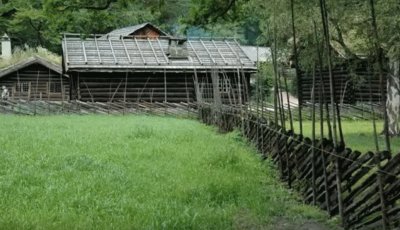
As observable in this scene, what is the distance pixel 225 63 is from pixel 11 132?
17.2m

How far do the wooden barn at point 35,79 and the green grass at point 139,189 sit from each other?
21.5m

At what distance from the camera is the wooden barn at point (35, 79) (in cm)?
3419

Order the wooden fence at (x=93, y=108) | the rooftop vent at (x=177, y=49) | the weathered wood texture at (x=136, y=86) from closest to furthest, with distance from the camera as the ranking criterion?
the wooden fence at (x=93, y=108)
the weathered wood texture at (x=136, y=86)
the rooftop vent at (x=177, y=49)

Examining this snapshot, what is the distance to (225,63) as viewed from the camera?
32000 millimetres

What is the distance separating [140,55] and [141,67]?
1.49m

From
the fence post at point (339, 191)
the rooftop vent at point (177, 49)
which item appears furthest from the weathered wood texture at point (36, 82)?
the fence post at point (339, 191)

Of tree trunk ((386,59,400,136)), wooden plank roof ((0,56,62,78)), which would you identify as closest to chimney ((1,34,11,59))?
wooden plank roof ((0,56,62,78))

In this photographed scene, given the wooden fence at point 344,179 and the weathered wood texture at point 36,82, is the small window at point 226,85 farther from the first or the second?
the weathered wood texture at point 36,82

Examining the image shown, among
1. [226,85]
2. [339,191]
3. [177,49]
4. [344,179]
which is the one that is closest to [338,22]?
[226,85]

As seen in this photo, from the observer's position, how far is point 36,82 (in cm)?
3566

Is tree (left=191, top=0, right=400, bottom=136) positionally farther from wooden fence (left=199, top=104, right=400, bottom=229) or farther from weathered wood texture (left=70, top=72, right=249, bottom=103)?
weathered wood texture (left=70, top=72, right=249, bottom=103)

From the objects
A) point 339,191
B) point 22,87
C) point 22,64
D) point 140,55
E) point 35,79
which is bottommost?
point 339,191

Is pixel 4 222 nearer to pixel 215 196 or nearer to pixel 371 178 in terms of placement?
pixel 215 196

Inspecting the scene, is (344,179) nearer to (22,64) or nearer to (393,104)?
(393,104)
